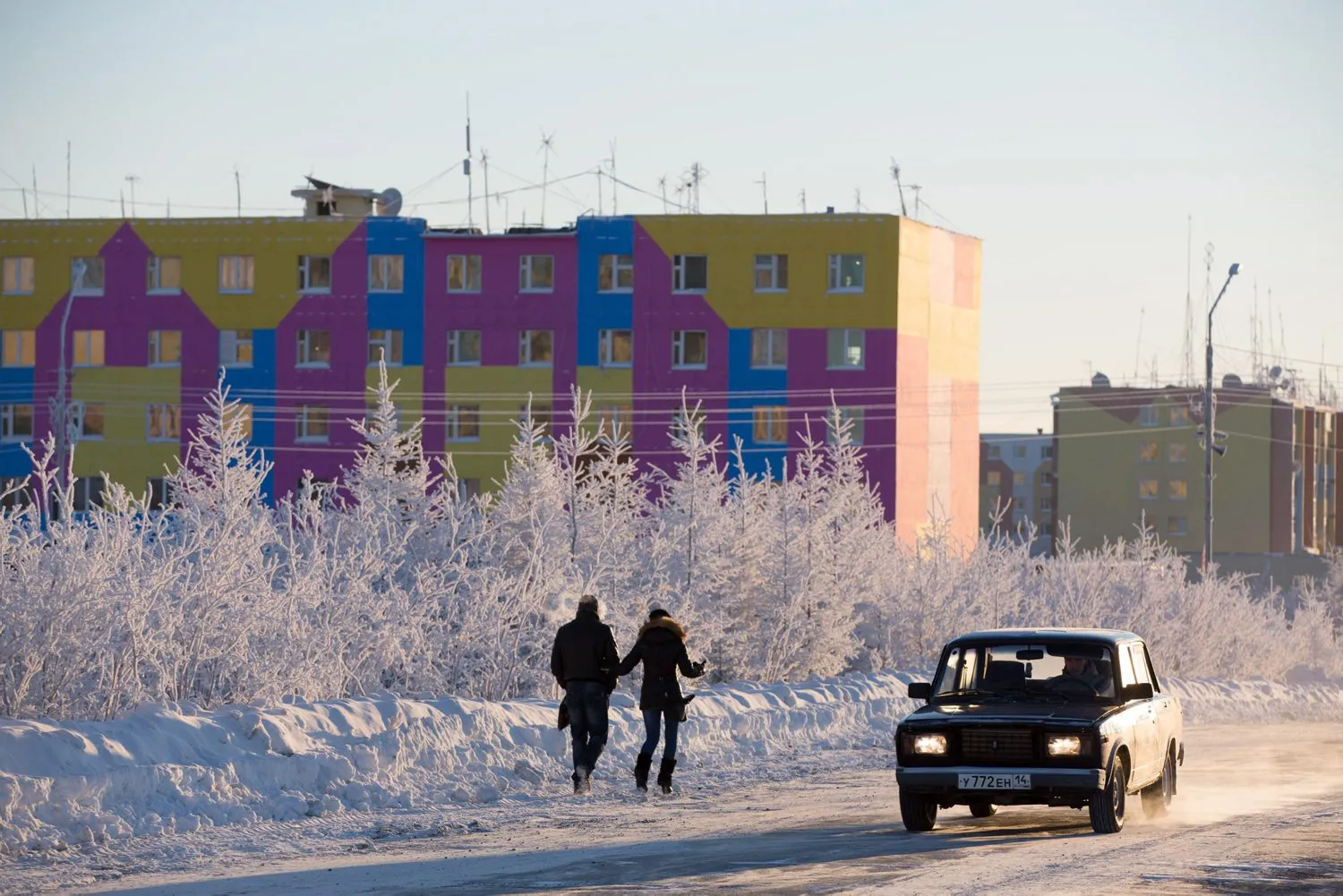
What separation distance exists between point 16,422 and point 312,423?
1279 centimetres

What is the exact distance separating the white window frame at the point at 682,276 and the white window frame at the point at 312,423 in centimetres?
1488

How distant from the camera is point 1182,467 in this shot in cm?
12650

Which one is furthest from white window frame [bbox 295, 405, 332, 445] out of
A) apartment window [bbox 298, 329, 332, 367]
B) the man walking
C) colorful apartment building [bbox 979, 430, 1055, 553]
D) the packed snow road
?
colorful apartment building [bbox 979, 430, 1055, 553]

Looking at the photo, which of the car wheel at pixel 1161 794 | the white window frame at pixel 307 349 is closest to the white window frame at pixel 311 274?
the white window frame at pixel 307 349

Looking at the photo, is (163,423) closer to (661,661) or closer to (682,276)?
(682,276)

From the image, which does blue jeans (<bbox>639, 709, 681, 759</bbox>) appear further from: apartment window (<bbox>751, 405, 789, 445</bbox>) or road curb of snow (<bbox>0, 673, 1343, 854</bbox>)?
apartment window (<bbox>751, 405, 789, 445</bbox>)

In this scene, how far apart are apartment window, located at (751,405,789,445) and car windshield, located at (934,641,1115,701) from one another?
58.8 m

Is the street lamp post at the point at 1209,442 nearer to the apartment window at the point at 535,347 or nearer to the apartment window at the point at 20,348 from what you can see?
the apartment window at the point at 535,347

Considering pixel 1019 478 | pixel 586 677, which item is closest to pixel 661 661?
pixel 586 677

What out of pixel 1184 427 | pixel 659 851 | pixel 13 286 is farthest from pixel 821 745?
pixel 1184 427

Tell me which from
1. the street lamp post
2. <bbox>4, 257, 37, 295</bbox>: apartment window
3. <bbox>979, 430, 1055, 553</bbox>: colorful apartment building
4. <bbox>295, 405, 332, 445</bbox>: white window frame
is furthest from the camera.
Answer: <bbox>979, 430, 1055, 553</bbox>: colorful apartment building

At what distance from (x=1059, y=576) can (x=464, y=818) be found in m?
32.5

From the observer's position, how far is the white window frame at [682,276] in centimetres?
7619

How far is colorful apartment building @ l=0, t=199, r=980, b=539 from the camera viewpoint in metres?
75.6
